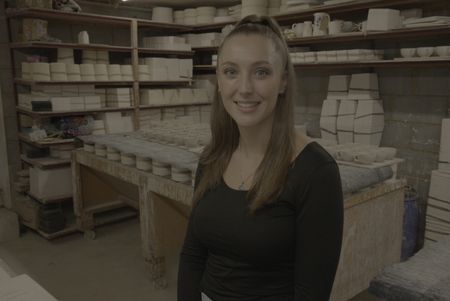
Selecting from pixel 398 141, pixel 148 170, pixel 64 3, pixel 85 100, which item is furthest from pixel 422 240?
pixel 64 3

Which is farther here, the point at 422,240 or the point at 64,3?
the point at 64,3

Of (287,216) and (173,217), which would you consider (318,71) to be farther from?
(287,216)

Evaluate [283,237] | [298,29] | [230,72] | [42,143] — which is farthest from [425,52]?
[42,143]

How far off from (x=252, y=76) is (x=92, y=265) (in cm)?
291

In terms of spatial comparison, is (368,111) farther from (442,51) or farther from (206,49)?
(206,49)

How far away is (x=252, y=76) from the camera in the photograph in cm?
116

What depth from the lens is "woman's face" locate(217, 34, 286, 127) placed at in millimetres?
1153

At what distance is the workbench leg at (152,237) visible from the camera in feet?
9.62

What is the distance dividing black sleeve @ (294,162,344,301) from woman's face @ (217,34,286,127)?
0.25m

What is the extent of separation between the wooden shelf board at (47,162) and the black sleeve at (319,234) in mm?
3426

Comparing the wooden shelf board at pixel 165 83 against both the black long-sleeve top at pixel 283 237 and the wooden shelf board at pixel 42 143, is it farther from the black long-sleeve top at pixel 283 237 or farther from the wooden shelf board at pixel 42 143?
the black long-sleeve top at pixel 283 237

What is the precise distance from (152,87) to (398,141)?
10.1 ft

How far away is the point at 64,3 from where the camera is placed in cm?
409

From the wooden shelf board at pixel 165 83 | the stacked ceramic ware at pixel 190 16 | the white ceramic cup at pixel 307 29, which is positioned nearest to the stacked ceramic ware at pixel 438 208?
the white ceramic cup at pixel 307 29
